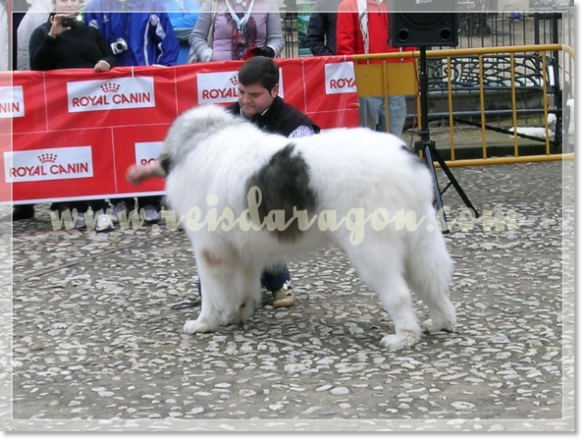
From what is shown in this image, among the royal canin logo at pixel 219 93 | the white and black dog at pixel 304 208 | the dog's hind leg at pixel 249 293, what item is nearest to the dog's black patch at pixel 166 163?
the white and black dog at pixel 304 208

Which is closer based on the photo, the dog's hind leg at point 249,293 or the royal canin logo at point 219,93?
the dog's hind leg at point 249,293

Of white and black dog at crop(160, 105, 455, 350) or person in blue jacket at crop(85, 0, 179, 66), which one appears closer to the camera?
white and black dog at crop(160, 105, 455, 350)

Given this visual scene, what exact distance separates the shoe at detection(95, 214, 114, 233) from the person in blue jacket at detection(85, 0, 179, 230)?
0.46 ft

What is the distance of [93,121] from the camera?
9156 millimetres

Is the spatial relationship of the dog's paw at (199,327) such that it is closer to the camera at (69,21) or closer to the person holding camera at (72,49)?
the person holding camera at (72,49)

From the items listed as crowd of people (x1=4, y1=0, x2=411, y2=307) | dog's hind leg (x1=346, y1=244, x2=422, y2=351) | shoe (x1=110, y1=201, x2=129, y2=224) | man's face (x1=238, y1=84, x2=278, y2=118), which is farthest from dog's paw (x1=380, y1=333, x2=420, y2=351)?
shoe (x1=110, y1=201, x2=129, y2=224)

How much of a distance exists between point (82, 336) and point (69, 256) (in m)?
2.28

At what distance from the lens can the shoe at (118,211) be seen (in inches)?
361

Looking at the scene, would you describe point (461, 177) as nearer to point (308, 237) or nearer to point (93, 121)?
point (93, 121)

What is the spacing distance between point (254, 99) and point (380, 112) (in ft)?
14.8

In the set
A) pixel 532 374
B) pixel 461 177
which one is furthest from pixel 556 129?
pixel 532 374

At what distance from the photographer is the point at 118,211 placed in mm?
9234

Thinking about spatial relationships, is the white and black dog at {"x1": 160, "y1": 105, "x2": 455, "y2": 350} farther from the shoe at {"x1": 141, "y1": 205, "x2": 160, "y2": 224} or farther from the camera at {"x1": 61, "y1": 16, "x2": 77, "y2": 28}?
the camera at {"x1": 61, "y1": 16, "x2": 77, "y2": 28}

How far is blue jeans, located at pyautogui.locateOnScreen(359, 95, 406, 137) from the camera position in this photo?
10.0 metres
